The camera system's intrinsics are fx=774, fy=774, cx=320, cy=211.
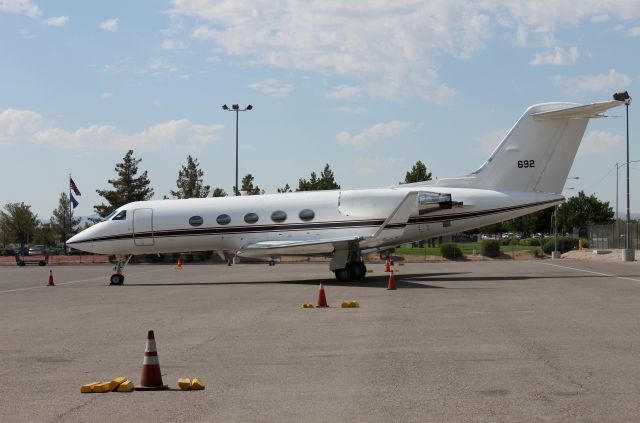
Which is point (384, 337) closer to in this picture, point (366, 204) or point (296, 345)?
point (296, 345)

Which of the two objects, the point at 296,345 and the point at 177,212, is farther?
the point at 177,212

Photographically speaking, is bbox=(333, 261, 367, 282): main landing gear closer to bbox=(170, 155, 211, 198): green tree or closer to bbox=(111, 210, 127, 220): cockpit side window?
bbox=(111, 210, 127, 220): cockpit side window

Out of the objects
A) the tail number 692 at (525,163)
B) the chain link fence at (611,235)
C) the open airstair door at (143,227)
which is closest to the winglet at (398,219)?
the tail number 692 at (525,163)

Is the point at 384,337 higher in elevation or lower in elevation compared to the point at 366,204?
lower

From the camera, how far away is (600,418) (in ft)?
22.8

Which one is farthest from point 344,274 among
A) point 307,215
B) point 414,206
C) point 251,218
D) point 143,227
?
point 143,227

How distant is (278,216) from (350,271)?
10.6 ft

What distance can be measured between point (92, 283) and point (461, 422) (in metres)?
25.6

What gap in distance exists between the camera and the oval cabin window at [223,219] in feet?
92.2

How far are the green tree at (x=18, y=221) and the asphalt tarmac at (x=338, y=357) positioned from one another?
3691 inches

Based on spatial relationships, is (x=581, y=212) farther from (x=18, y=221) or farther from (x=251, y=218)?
(x=251, y=218)

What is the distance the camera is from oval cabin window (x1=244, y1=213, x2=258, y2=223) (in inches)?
1096

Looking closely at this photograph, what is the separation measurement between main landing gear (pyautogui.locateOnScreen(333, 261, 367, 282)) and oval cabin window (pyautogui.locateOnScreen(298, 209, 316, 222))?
209 centimetres

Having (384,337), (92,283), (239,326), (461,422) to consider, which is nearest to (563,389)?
(461,422)
